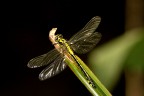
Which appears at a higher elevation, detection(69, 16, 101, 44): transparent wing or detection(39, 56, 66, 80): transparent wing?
detection(69, 16, 101, 44): transparent wing

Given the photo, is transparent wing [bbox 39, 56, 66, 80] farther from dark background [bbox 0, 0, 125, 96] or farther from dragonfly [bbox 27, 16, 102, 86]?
dark background [bbox 0, 0, 125, 96]

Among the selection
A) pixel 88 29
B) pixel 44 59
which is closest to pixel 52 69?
pixel 44 59

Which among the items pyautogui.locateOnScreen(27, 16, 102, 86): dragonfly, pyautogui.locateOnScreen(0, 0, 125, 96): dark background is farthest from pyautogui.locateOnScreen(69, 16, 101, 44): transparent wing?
pyautogui.locateOnScreen(0, 0, 125, 96): dark background

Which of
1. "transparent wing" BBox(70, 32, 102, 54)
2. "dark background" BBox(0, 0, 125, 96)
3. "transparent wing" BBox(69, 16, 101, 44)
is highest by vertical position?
"dark background" BBox(0, 0, 125, 96)

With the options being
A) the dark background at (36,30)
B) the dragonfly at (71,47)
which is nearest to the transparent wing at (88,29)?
the dragonfly at (71,47)

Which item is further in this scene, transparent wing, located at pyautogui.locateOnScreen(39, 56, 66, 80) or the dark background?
the dark background
